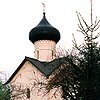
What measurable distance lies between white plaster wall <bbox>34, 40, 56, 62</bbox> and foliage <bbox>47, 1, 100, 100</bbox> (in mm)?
17829

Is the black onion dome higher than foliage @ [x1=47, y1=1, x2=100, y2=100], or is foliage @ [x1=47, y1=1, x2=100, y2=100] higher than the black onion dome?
the black onion dome

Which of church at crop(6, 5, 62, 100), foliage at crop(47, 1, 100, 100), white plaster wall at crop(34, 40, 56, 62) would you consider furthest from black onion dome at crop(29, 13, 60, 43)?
foliage at crop(47, 1, 100, 100)

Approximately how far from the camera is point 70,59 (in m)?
9.79

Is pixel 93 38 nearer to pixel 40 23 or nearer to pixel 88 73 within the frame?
pixel 88 73

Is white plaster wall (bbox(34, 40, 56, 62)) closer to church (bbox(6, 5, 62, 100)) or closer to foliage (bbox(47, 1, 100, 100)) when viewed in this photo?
church (bbox(6, 5, 62, 100))

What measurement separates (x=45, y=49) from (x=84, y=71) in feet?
61.8

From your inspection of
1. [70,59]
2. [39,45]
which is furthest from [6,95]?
[39,45]

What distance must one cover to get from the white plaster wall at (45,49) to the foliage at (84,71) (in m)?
17.8

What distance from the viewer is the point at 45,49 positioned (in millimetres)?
28156

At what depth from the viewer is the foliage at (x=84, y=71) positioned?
30.2 ft

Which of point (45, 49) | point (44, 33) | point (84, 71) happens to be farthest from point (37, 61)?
point (84, 71)

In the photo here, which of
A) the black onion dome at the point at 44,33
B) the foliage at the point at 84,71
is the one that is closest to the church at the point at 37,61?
the black onion dome at the point at 44,33

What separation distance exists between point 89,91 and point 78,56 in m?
1.07

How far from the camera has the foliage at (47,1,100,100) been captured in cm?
921
